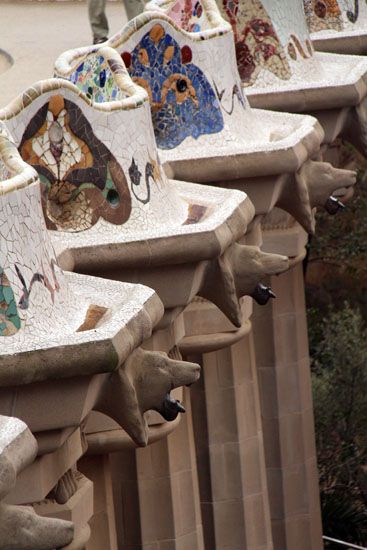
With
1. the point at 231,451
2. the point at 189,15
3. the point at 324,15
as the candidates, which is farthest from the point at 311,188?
the point at 324,15

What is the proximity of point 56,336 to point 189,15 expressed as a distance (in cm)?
649

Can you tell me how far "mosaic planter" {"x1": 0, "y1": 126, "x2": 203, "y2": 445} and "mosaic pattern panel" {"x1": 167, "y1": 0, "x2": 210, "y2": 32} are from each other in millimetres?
5388

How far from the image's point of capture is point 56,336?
11.6 m

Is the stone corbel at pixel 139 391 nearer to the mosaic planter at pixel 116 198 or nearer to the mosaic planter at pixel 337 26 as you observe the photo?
the mosaic planter at pixel 116 198

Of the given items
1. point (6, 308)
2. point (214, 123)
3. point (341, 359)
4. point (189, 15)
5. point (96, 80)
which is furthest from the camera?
point (341, 359)

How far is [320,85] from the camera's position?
66.0 feet

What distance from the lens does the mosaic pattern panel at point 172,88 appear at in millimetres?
15992

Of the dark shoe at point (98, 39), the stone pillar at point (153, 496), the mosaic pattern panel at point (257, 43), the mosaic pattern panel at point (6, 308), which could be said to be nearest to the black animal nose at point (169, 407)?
the mosaic pattern panel at point (6, 308)

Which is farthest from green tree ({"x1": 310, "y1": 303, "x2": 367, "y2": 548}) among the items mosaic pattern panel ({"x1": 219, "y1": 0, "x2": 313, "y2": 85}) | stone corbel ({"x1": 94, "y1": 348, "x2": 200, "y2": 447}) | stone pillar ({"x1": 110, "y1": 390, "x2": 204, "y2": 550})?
stone corbel ({"x1": 94, "y1": 348, "x2": 200, "y2": 447})

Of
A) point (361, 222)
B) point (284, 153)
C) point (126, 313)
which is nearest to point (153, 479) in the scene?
point (284, 153)

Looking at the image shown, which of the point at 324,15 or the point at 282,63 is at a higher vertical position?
the point at 282,63

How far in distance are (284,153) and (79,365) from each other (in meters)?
5.78

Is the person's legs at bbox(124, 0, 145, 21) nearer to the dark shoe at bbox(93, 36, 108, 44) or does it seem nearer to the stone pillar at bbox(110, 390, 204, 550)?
the dark shoe at bbox(93, 36, 108, 44)

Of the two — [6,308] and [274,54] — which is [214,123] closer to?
[274,54]
